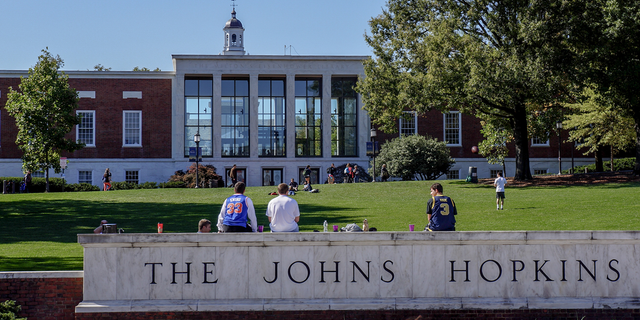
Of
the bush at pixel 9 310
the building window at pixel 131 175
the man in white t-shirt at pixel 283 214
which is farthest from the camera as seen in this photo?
the building window at pixel 131 175

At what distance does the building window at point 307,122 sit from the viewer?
48250mm

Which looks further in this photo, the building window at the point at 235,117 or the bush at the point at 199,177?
the building window at the point at 235,117

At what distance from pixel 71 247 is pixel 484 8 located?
23.5m

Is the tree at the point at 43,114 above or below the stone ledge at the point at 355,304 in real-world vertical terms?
above

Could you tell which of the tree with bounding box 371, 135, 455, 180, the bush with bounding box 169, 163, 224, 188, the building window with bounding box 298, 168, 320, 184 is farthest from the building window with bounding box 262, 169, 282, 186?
the tree with bounding box 371, 135, 455, 180

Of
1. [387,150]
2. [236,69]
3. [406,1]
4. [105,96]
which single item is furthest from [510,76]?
[105,96]

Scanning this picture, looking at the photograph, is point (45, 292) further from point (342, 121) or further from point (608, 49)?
point (342, 121)

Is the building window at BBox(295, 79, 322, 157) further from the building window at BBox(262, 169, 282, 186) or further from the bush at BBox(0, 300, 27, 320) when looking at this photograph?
the bush at BBox(0, 300, 27, 320)

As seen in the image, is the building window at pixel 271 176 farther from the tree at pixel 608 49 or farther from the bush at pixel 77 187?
the tree at pixel 608 49

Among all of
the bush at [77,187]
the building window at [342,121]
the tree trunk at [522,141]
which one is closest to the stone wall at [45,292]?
the tree trunk at [522,141]

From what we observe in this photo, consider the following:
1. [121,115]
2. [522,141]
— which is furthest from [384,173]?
[121,115]

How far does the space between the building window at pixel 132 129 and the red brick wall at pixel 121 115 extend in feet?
0.97

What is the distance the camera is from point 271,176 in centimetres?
4791

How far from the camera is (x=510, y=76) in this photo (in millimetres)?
27891
